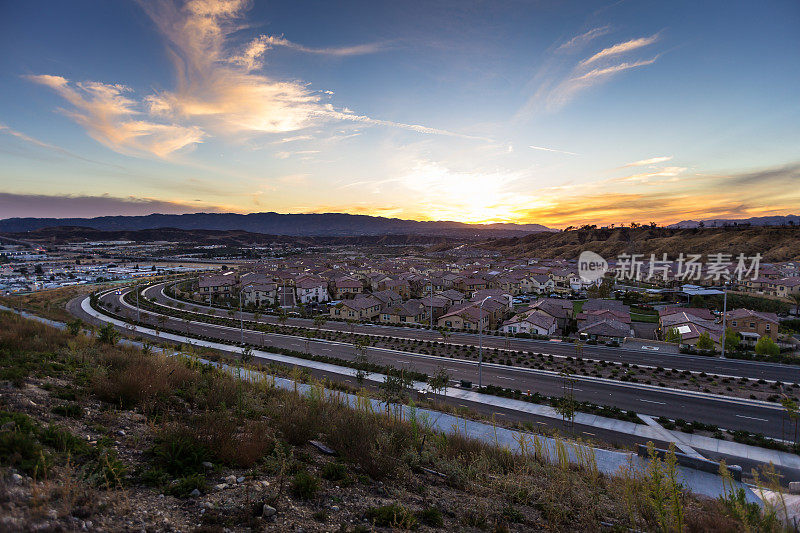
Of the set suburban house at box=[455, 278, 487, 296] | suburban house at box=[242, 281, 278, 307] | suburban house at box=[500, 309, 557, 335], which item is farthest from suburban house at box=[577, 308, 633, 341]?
suburban house at box=[242, 281, 278, 307]

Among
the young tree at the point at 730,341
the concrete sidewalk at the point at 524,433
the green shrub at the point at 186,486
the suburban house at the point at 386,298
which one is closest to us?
the green shrub at the point at 186,486

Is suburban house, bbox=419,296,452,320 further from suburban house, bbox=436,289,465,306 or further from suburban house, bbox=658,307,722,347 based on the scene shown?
suburban house, bbox=658,307,722,347

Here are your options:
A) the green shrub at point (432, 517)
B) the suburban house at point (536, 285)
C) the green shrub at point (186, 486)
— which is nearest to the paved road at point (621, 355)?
the green shrub at point (432, 517)

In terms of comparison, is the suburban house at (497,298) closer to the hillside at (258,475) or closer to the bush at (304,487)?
the hillside at (258,475)

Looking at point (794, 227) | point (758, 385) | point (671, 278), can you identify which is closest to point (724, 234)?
point (794, 227)

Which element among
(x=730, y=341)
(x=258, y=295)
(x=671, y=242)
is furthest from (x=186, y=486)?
(x=671, y=242)

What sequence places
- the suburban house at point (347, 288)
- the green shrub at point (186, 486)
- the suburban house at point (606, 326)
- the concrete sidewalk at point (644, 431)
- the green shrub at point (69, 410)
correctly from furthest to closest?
the suburban house at point (347, 288)
the suburban house at point (606, 326)
the concrete sidewalk at point (644, 431)
the green shrub at point (69, 410)
the green shrub at point (186, 486)
